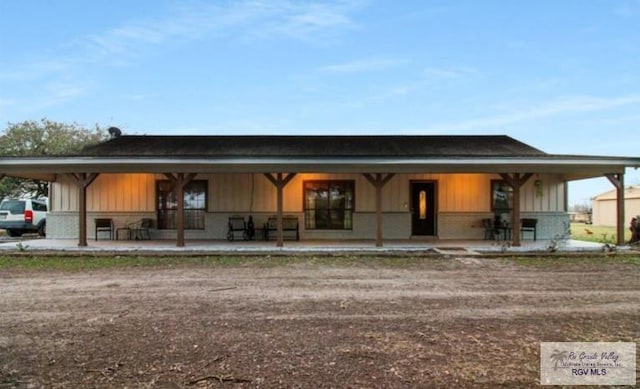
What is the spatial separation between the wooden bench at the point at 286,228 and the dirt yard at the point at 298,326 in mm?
5496

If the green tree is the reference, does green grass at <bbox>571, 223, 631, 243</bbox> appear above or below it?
below

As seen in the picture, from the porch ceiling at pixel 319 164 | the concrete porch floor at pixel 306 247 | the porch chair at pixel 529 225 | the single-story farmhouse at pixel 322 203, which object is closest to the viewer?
the concrete porch floor at pixel 306 247

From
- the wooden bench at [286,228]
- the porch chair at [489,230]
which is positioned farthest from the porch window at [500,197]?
the wooden bench at [286,228]

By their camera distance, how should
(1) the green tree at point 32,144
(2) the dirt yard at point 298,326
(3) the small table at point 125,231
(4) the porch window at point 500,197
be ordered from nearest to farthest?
(2) the dirt yard at point 298,326 → (3) the small table at point 125,231 → (4) the porch window at point 500,197 → (1) the green tree at point 32,144

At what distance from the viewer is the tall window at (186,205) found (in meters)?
14.0

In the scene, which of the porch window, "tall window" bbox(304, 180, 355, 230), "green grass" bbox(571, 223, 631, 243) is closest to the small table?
"tall window" bbox(304, 180, 355, 230)

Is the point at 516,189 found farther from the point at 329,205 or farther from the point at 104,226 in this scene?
the point at 104,226

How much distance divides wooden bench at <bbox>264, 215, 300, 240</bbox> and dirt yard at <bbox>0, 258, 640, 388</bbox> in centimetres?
550

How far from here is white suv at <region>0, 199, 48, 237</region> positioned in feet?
53.0

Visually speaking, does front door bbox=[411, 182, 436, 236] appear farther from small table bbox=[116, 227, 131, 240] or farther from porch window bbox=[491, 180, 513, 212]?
small table bbox=[116, 227, 131, 240]

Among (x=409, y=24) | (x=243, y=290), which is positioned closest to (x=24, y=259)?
(x=243, y=290)

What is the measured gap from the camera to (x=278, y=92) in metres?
26.6

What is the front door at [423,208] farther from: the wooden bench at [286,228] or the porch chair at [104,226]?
the porch chair at [104,226]

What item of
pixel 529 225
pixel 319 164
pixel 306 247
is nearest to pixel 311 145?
pixel 319 164
